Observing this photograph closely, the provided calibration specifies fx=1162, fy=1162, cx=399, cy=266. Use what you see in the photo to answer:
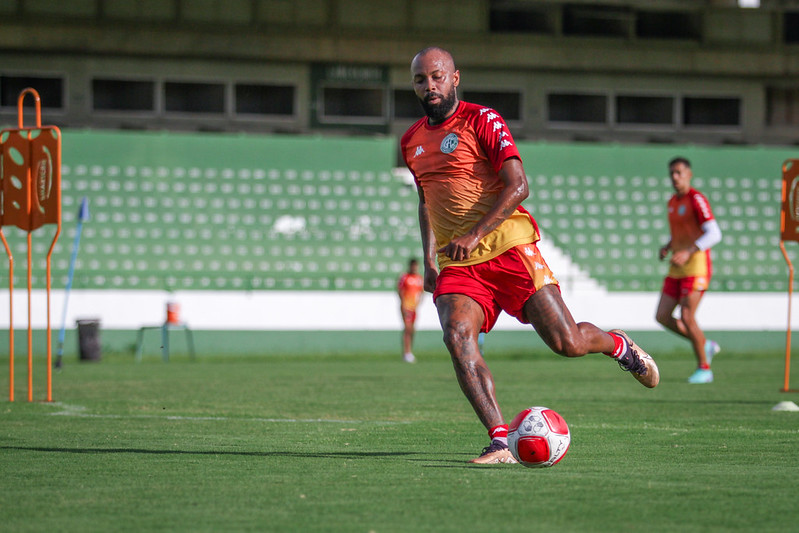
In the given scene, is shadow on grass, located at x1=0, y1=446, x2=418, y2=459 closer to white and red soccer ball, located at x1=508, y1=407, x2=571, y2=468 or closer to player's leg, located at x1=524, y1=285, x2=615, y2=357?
white and red soccer ball, located at x1=508, y1=407, x2=571, y2=468

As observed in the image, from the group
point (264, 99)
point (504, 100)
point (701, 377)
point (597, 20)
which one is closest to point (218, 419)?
point (701, 377)

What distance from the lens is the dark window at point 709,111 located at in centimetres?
2816

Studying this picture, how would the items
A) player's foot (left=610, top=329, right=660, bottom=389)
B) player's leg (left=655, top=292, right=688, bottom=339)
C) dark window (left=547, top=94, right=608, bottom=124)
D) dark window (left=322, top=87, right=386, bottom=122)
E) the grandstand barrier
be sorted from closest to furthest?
player's foot (left=610, top=329, right=660, bottom=389) → player's leg (left=655, top=292, right=688, bottom=339) → the grandstand barrier → dark window (left=322, top=87, right=386, bottom=122) → dark window (left=547, top=94, right=608, bottom=124)

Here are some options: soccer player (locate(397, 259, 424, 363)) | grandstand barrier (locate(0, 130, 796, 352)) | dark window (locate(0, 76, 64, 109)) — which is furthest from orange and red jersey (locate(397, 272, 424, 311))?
dark window (locate(0, 76, 64, 109))

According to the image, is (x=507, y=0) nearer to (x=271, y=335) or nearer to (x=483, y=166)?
(x=271, y=335)

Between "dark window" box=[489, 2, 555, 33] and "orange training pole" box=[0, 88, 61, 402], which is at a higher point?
"dark window" box=[489, 2, 555, 33]

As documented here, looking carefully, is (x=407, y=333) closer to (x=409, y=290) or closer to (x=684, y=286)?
(x=409, y=290)

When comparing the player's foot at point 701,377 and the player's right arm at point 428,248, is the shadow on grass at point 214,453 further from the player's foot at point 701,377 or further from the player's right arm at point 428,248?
the player's foot at point 701,377

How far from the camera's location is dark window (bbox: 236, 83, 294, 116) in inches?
1034

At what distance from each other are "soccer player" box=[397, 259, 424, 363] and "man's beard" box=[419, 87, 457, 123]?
14.9 metres

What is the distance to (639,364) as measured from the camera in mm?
6582

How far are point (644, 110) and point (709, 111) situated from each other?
1629 millimetres

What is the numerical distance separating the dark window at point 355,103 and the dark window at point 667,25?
21.9 feet

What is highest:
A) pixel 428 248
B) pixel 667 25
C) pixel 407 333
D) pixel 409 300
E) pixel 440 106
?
pixel 667 25
